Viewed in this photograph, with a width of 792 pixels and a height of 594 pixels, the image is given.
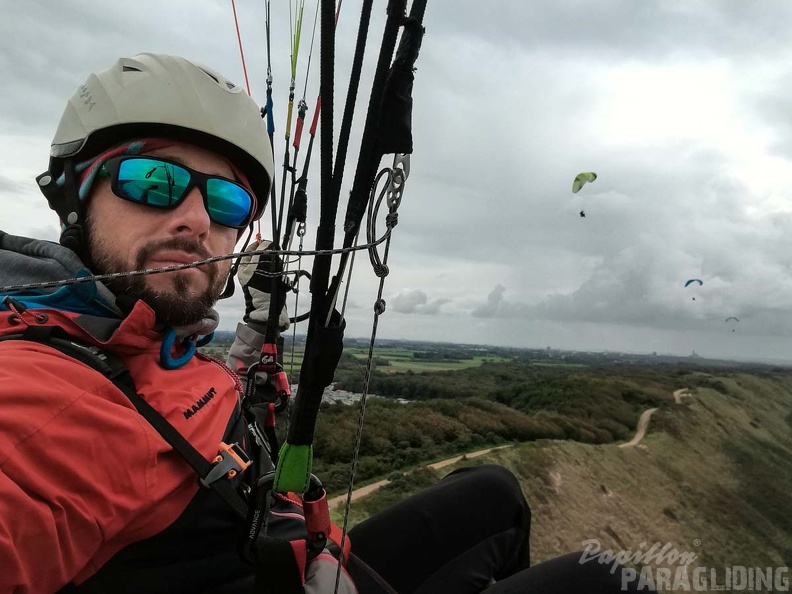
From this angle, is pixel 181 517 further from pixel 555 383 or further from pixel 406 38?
pixel 555 383

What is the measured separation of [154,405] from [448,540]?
58.2 inches

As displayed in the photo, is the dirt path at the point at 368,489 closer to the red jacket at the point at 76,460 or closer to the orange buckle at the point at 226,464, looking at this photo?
the orange buckle at the point at 226,464

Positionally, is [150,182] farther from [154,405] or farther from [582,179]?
[582,179]

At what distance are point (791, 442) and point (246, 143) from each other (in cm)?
5523

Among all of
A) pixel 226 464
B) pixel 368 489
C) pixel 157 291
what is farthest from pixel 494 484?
pixel 368 489

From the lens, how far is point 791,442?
40844 mm

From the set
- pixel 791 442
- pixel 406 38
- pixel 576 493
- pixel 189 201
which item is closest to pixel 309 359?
pixel 189 201

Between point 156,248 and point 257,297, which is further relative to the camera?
point 257,297

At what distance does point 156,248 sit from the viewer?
144cm

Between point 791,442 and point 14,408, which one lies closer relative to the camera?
point 14,408

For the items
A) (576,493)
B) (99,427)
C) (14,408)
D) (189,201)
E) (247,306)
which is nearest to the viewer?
(14,408)

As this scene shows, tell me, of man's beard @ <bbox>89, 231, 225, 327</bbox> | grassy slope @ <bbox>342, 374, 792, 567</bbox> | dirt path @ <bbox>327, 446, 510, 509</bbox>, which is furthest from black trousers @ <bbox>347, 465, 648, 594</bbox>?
grassy slope @ <bbox>342, 374, 792, 567</bbox>

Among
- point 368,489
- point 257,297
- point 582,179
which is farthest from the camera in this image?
point 582,179

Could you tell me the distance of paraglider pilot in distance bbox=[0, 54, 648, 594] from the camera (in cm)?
94
